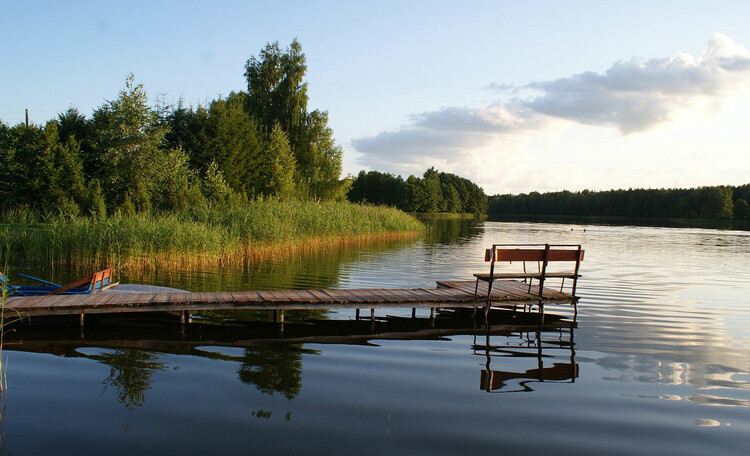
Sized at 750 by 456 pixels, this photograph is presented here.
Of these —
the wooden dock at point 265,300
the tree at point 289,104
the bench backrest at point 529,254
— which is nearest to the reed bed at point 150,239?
the wooden dock at point 265,300

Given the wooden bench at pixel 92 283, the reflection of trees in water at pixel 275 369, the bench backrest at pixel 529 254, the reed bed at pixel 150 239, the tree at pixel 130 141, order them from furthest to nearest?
the tree at pixel 130 141, the reed bed at pixel 150 239, the bench backrest at pixel 529 254, the wooden bench at pixel 92 283, the reflection of trees in water at pixel 275 369

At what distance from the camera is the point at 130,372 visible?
6340 mm

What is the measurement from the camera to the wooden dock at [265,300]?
8.08m

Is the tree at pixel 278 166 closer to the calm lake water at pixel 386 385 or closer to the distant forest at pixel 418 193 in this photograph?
the calm lake water at pixel 386 385

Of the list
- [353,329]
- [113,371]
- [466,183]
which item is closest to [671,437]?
[353,329]

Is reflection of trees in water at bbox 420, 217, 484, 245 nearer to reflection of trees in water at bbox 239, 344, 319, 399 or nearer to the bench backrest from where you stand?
the bench backrest

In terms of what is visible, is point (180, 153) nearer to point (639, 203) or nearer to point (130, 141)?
point (130, 141)

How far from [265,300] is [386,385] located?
3.32 m

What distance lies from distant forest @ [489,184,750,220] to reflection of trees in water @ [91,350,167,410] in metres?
113

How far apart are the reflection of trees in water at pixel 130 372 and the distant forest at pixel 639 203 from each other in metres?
113

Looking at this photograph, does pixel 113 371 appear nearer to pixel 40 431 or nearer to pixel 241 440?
pixel 40 431

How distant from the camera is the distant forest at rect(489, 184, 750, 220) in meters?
99.3

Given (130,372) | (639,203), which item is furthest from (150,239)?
(639,203)

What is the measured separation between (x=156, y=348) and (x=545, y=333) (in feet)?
21.3
